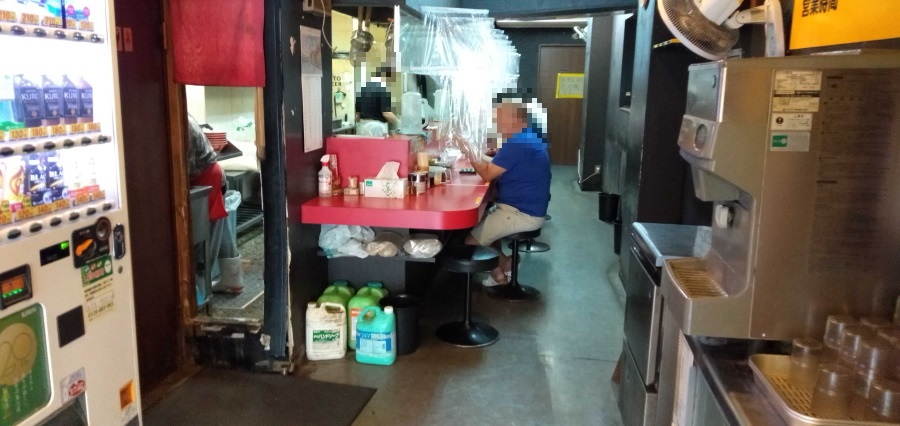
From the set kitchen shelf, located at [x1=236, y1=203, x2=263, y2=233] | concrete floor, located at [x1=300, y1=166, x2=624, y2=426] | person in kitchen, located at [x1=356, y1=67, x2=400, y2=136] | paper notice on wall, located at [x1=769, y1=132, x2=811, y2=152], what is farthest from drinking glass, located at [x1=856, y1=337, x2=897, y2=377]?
kitchen shelf, located at [x1=236, y1=203, x2=263, y2=233]

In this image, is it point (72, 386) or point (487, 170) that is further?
point (487, 170)

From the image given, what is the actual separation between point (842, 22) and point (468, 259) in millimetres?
2189

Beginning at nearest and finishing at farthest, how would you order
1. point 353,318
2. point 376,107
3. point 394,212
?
point 394,212 < point 353,318 < point 376,107

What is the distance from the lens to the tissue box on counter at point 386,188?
3.65 m

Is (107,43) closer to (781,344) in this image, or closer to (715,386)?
(715,386)

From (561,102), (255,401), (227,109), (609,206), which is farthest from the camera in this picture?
(561,102)

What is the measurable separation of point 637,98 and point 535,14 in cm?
139

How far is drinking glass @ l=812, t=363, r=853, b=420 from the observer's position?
1305mm

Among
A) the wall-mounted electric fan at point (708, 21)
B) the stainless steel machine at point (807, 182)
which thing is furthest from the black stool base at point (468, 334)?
the stainless steel machine at point (807, 182)

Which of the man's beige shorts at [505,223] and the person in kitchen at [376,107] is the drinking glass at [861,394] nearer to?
the man's beige shorts at [505,223]

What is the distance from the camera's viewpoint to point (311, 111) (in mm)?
3504

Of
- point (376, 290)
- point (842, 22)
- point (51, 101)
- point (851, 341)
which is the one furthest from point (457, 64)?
point (851, 341)

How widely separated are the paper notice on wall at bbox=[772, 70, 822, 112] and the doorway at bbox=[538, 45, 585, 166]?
8702mm

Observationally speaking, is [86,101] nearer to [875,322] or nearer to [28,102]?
[28,102]
